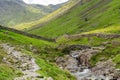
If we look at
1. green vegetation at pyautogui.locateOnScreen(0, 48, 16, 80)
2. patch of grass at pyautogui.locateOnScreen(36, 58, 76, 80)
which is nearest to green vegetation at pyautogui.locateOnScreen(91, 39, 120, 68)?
patch of grass at pyautogui.locateOnScreen(36, 58, 76, 80)

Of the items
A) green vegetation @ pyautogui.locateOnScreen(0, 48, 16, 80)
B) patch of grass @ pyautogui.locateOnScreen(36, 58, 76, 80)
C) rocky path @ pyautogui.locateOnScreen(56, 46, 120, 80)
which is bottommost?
green vegetation @ pyautogui.locateOnScreen(0, 48, 16, 80)

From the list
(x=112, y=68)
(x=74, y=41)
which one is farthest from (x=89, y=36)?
(x=112, y=68)

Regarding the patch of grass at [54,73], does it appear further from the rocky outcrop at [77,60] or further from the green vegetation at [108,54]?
the green vegetation at [108,54]

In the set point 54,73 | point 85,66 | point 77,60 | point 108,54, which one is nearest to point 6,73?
point 54,73

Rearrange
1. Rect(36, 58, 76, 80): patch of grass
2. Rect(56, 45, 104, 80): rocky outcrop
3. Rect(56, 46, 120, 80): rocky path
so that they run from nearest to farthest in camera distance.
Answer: Rect(36, 58, 76, 80): patch of grass → Rect(56, 46, 120, 80): rocky path → Rect(56, 45, 104, 80): rocky outcrop

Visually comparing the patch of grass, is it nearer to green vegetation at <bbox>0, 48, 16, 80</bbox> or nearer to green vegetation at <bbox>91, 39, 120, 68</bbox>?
green vegetation at <bbox>0, 48, 16, 80</bbox>

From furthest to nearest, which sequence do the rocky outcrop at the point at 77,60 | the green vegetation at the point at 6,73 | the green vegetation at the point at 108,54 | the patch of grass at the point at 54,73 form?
the green vegetation at the point at 108,54 → the rocky outcrop at the point at 77,60 → the patch of grass at the point at 54,73 → the green vegetation at the point at 6,73

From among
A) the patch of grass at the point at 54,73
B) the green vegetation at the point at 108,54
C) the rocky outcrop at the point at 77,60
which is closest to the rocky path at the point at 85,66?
the rocky outcrop at the point at 77,60

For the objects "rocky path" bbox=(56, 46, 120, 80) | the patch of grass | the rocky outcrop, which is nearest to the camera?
the patch of grass

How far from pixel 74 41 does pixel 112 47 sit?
45.2 m

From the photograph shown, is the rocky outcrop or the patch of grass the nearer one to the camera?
the patch of grass

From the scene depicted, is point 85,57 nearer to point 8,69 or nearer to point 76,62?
point 76,62

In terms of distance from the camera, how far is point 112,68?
100 m

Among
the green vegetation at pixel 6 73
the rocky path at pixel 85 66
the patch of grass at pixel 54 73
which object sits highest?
the rocky path at pixel 85 66
